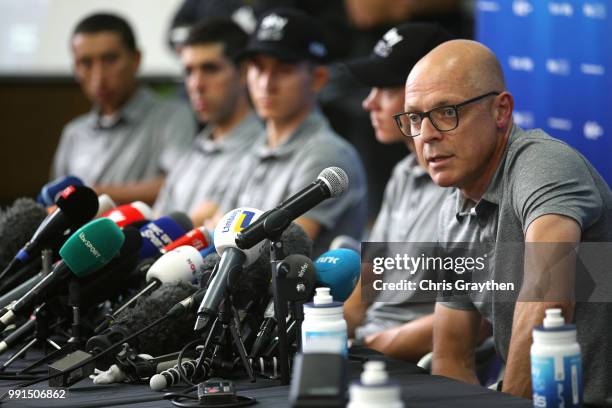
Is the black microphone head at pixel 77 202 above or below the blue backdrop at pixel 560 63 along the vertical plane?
below

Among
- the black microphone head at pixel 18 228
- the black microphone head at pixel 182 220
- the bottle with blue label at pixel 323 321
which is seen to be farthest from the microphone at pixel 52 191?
the bottle with blue label at pixel 323 321

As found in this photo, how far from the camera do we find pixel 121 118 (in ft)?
17.9

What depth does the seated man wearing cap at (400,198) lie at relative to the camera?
3.01m

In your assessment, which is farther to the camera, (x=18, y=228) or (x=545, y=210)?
(x=18, y=228)

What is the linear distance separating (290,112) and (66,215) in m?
1.58

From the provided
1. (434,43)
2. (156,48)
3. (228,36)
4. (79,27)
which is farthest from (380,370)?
(156,48)

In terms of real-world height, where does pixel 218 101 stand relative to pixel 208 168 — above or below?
above

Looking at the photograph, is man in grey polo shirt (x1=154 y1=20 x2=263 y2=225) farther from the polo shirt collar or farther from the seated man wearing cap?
the seated man wearing cap

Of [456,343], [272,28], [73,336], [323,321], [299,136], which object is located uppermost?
[272,28]

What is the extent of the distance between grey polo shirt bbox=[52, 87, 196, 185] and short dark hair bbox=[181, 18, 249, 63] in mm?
716

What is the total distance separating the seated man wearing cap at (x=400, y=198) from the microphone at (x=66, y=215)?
874mm

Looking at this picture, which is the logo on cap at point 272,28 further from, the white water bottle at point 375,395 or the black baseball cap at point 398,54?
the white water bottle at point 375,395

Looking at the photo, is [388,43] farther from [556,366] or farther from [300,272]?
[556,366]

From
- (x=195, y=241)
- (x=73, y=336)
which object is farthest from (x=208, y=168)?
(x=73, y=336)
